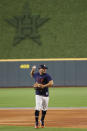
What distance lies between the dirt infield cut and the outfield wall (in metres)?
15.9

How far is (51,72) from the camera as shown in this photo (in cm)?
3381

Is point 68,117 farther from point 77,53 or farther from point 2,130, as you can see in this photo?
point 77,53

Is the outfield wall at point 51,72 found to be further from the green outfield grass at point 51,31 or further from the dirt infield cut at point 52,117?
the dirt infield cut at point 52,117

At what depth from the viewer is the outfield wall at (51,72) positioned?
33.2 meters

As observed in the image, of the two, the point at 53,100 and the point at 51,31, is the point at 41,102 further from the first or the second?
the point at 51,31

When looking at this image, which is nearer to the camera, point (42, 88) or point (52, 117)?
point (42, 88)

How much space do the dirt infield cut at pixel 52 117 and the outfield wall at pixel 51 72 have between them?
625 inches

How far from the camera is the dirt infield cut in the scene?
13.2m

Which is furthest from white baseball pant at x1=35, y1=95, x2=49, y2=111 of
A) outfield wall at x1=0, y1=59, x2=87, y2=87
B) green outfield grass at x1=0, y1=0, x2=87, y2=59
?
green outfield grass at x1=0, y1=0, x2=87, y2=59

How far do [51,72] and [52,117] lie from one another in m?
18.8

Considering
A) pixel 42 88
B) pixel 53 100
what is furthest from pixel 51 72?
pixel 42 88

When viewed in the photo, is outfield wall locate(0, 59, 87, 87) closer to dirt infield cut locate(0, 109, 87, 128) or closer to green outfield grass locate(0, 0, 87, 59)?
green outfield grass locate(0, 0, 87, 59)

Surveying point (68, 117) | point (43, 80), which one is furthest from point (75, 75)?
point (43, 80)

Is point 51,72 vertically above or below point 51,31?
below
